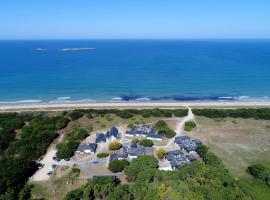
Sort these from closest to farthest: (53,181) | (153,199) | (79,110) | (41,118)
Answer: (153,199)
(53,181)
(41,118)
(79,110)

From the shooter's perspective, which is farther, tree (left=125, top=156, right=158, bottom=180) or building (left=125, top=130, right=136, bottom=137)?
building (left=125, top=130, right=136, bottom=137)

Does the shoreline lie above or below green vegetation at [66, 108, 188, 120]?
below

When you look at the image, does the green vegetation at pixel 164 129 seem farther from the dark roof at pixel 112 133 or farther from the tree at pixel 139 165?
the tree at pixel 139 165

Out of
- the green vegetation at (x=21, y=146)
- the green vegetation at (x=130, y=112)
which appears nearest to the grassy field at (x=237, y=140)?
the green vegetation at (x=130, y=112)

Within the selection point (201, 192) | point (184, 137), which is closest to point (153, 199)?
point (201, 192)

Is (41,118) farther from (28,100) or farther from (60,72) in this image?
(60,72)

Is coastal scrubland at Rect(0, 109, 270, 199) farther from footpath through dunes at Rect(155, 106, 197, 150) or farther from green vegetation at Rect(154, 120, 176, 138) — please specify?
footpath through dunes at Rect(155, 106, 197, 150)

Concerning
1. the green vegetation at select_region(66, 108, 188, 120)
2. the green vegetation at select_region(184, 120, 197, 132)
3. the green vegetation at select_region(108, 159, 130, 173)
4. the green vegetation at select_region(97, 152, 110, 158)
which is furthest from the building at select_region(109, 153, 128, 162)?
the green vegetation at select_region(66, 108, 188, 120)

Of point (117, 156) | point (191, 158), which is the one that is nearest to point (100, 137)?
point (117, 156)
